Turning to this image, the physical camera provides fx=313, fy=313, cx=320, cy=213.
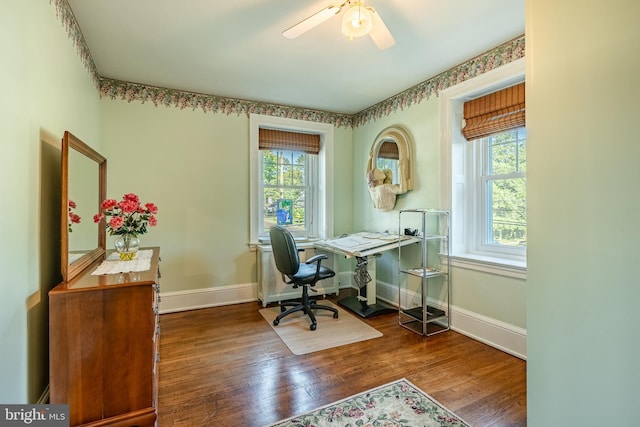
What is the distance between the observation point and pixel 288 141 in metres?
3.93

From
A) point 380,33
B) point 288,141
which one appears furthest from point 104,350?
point 288,141

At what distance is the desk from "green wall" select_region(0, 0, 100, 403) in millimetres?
2218

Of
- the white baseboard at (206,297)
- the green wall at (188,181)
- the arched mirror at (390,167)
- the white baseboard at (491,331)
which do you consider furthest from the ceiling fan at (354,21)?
the white baseboard at (206,297)

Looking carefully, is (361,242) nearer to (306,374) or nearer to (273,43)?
(306,374)

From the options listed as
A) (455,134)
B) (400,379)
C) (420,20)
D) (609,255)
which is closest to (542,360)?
(609,255)

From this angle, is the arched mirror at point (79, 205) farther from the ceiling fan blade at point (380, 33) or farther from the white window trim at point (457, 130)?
the white window trim at point (457, 130)

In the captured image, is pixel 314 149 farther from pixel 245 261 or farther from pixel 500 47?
pixel 500 47

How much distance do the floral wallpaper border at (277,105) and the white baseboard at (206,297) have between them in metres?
2.02

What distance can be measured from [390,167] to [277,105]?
1.56 metres

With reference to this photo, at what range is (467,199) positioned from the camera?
2992mm

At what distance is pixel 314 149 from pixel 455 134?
1806 mm

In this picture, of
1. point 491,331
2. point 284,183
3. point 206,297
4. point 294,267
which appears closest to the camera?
point 491,331

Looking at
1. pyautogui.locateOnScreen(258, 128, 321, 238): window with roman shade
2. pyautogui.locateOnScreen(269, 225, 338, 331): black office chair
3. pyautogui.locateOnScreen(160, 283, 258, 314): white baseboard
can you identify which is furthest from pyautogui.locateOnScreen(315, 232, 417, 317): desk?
pyautogui.locateOnScreen(160, 283, 258, 314): white baseboard

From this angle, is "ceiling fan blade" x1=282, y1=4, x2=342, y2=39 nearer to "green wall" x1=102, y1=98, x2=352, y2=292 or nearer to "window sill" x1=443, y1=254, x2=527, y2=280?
"green wall" x1=102, y1=98, x2=352, y2=292
